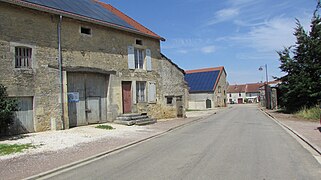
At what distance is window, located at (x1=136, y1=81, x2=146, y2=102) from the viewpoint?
19.4m

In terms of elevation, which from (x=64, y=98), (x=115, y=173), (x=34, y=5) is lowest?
(x=115, y=173)

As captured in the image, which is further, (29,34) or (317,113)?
(317,113)

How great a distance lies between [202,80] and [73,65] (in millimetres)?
38853

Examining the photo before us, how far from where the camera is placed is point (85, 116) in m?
15.9

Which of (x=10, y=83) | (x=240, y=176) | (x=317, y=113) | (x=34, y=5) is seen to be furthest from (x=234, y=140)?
(x=317, y=113)

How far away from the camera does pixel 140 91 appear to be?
19.7 m

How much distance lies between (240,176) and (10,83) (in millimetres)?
10733

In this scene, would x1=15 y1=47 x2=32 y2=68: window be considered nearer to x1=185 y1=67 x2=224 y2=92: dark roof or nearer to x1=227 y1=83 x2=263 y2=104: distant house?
x1=185 y1=67 x2=224 y2=92: dark roof

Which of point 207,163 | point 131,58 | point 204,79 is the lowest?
point 207,163

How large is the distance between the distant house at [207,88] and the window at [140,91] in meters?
25.0

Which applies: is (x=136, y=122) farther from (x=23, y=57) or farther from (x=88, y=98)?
(x=23, y=57)

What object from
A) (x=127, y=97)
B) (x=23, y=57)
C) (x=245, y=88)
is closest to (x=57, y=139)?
(x=23, y=57)

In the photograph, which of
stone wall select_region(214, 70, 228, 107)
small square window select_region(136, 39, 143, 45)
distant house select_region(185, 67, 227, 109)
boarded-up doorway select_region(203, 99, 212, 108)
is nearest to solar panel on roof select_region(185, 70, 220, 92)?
distant house select_region(185, 67, 227, 109)

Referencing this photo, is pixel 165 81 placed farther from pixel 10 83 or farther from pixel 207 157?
pixel 207 157
